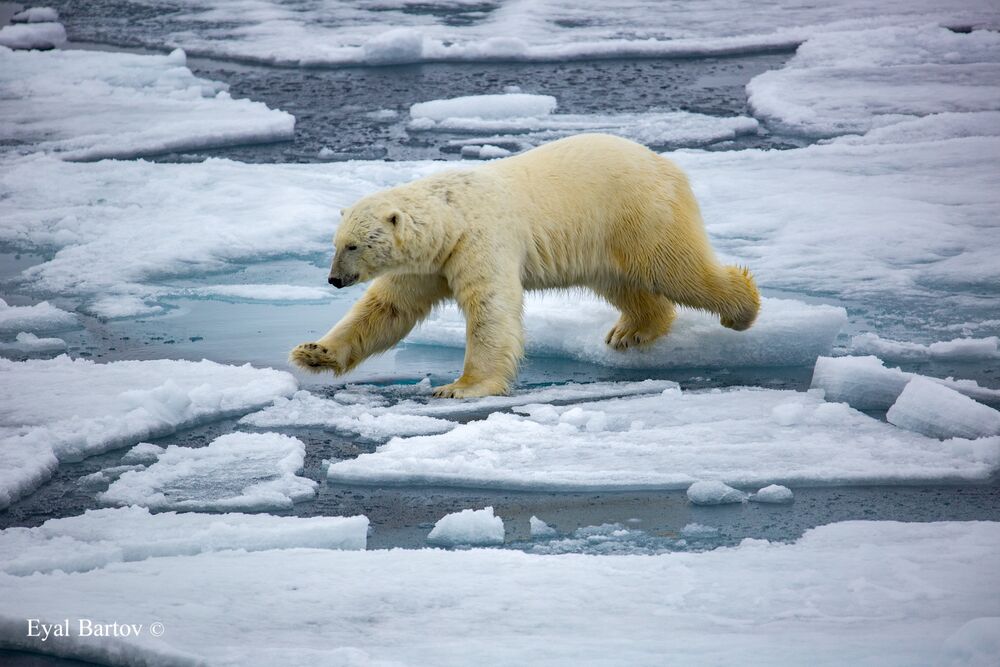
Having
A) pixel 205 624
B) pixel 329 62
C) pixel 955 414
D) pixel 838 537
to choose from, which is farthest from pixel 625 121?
pixel 205 624

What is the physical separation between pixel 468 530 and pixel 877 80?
7.61m

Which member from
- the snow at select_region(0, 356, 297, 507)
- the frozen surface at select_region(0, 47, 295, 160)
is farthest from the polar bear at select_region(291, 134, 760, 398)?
the frozen surface at select_region(0, 47, 295, 160)

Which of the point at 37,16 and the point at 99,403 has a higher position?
the point at 37,16

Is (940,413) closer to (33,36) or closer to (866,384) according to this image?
(866,384)

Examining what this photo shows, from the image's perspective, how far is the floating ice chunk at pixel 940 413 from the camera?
3.78m

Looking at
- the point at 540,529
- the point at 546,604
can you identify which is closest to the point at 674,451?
the point at 540,529

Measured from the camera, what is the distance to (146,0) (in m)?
14.8

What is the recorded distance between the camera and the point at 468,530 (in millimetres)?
3264

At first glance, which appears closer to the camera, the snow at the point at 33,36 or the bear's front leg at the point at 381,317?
the bear's front leg at the point at 381,317

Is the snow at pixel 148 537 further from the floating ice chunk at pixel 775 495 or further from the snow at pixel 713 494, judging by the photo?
the floating ice chunk at pixel 775 495

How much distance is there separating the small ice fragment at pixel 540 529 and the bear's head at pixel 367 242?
148cm

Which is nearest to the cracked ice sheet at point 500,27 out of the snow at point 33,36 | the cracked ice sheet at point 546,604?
the snow at point 33,36

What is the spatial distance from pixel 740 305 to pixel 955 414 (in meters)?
1.18

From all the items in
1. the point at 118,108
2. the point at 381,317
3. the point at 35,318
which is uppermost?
the point at 118,108
